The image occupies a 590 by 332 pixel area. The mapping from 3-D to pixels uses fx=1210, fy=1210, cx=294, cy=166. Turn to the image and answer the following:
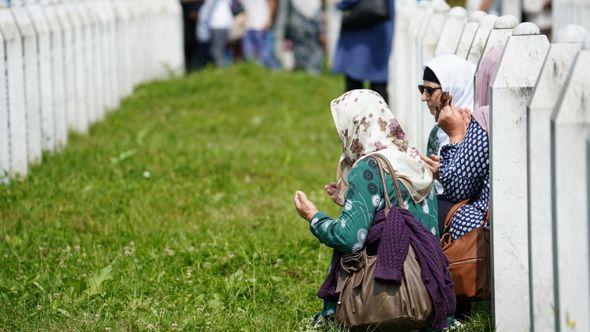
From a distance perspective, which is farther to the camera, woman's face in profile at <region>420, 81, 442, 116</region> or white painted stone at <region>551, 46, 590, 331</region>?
woman's face in profile at <region>420, 81, 442, 116</region>

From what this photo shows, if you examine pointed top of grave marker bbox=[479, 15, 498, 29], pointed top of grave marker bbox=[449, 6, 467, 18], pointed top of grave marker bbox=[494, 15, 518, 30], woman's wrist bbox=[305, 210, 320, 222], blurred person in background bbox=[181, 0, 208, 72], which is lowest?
blurred person in background bbox=[181, 0, 208, 72]

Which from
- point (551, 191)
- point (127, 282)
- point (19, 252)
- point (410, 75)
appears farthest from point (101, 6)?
point (551, 191)

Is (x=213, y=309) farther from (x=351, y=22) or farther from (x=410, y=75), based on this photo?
(x=351, y=22)

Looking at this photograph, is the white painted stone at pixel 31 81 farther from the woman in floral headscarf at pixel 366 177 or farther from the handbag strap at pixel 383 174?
the handbag strap at pixel 383 174

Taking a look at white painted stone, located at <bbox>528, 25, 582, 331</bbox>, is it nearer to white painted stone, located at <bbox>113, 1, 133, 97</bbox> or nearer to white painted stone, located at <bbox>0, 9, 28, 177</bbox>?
white painted stone, located at <bbox>0, 9, 28, 177</bbox>

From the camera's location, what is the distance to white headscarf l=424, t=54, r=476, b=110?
556cm

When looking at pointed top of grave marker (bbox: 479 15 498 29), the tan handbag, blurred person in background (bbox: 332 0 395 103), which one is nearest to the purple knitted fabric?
the tan handbag

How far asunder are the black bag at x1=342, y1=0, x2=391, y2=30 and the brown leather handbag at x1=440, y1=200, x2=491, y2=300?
209 inches

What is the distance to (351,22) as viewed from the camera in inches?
405

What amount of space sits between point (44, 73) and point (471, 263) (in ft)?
16.8

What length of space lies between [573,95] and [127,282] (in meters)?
2.77

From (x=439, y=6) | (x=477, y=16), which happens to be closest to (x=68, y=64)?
(x=439, y=6)

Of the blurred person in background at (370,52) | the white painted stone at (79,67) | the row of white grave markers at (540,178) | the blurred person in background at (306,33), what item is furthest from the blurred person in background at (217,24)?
the row of white grave markers at (540,178)

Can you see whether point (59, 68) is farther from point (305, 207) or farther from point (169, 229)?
point (305, 207)
